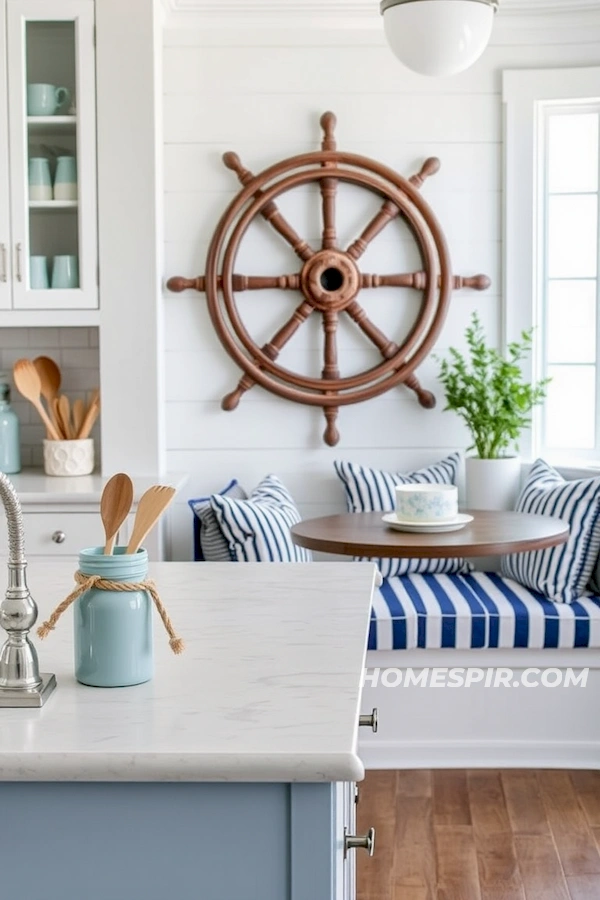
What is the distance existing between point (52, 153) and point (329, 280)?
98 cm

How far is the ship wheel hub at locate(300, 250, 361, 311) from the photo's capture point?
154 inches

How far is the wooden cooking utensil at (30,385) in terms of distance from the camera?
3.75 meters

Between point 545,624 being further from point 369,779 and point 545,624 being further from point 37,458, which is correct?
point 37,458

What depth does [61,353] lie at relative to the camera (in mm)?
4051

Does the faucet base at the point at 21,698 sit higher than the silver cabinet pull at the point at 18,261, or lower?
lower

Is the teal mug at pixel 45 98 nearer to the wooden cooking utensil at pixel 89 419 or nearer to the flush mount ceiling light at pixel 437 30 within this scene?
the wooden cooking utensil at pixel 89 419

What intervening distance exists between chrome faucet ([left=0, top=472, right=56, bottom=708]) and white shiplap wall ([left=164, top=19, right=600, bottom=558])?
8.77ft

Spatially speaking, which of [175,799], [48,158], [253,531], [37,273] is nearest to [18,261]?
[37,273]

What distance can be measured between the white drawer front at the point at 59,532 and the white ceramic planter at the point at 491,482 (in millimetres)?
1215

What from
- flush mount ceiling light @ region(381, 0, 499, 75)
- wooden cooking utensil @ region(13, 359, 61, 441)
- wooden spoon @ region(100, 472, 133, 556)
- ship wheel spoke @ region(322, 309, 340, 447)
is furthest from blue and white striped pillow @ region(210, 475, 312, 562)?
wooden spoon @ region(100, 472, 133, 556)

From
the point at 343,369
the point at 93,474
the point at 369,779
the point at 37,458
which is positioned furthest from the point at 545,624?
the point at 37,458

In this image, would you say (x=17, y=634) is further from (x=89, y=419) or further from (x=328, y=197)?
(x=328, y=197)

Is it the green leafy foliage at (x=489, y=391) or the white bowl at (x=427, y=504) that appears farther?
the green leafy foliage at (x=489, y=391)

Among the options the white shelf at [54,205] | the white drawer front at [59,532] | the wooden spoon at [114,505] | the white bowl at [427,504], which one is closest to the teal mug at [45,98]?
the white shelf at [54,205]
